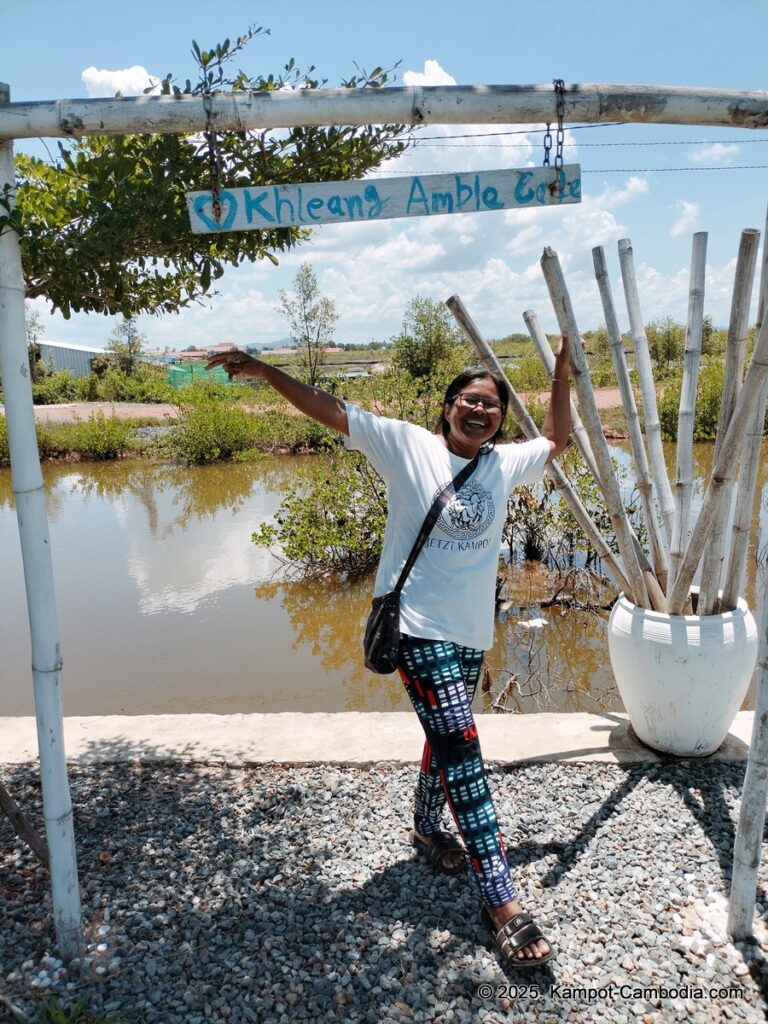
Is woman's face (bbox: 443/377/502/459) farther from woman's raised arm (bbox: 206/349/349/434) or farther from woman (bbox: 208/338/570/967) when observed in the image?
woman's raised arm (bbox: 206/349/349/434)

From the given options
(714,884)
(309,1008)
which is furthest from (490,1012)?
(714,884)

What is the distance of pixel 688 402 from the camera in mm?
3479

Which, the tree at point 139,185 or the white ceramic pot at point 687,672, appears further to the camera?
the white ceramic pot at point 687,672

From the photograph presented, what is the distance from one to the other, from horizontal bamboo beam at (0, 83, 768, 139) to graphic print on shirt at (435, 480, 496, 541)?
106cm

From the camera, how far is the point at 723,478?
2979mm

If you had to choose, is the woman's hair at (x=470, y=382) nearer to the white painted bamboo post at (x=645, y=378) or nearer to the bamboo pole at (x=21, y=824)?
the white painted bamboo post at (x=645, y=378)

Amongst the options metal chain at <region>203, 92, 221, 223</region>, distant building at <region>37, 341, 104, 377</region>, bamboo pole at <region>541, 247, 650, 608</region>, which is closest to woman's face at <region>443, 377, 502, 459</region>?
bamboo pole at <region>541, 247, 650, 608</region>

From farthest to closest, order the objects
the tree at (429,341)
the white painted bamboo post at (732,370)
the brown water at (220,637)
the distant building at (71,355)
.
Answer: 1. the distant building at (71,355)
2. the tree at (429,341)
3. the brown water at (220,637)
4. the white painted bamboo post at (732,370)

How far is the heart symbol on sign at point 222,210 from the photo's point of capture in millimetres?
2176

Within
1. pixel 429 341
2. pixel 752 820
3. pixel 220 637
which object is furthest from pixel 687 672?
pixel 429 341

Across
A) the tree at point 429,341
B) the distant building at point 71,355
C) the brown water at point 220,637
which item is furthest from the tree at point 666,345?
the distant building at point 71,355

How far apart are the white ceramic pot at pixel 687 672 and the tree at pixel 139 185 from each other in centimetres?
217

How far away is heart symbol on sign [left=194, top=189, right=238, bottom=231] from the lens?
218cm

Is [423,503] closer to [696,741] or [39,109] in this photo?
[39,109]
